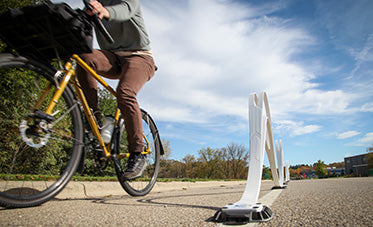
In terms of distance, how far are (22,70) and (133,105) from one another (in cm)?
98

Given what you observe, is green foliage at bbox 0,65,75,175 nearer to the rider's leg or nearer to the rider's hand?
the rider's leg

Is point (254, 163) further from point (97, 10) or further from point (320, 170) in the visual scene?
point (320, 170)

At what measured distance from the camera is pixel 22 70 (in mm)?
1823

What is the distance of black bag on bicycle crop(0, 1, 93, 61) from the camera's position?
161cm

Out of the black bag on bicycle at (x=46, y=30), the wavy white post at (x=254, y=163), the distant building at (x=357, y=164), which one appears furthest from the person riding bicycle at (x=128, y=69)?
the distant building at (x=357, y=164)

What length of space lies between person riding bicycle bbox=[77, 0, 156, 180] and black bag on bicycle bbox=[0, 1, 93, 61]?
1.23ft

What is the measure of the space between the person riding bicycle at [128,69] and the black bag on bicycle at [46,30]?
376 millimetres

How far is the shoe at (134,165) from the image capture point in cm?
235

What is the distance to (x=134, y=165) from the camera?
240 cm

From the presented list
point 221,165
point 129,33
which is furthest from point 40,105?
point 221,165

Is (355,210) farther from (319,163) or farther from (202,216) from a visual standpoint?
(319,163)

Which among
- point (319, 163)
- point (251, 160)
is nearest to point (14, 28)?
point (251, 160)

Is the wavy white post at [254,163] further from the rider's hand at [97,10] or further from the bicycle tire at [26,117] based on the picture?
the rider's hand at [97,10]

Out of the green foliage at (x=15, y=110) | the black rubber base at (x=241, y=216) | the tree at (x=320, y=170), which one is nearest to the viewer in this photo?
the black rubber base at (x=241, y=216)
